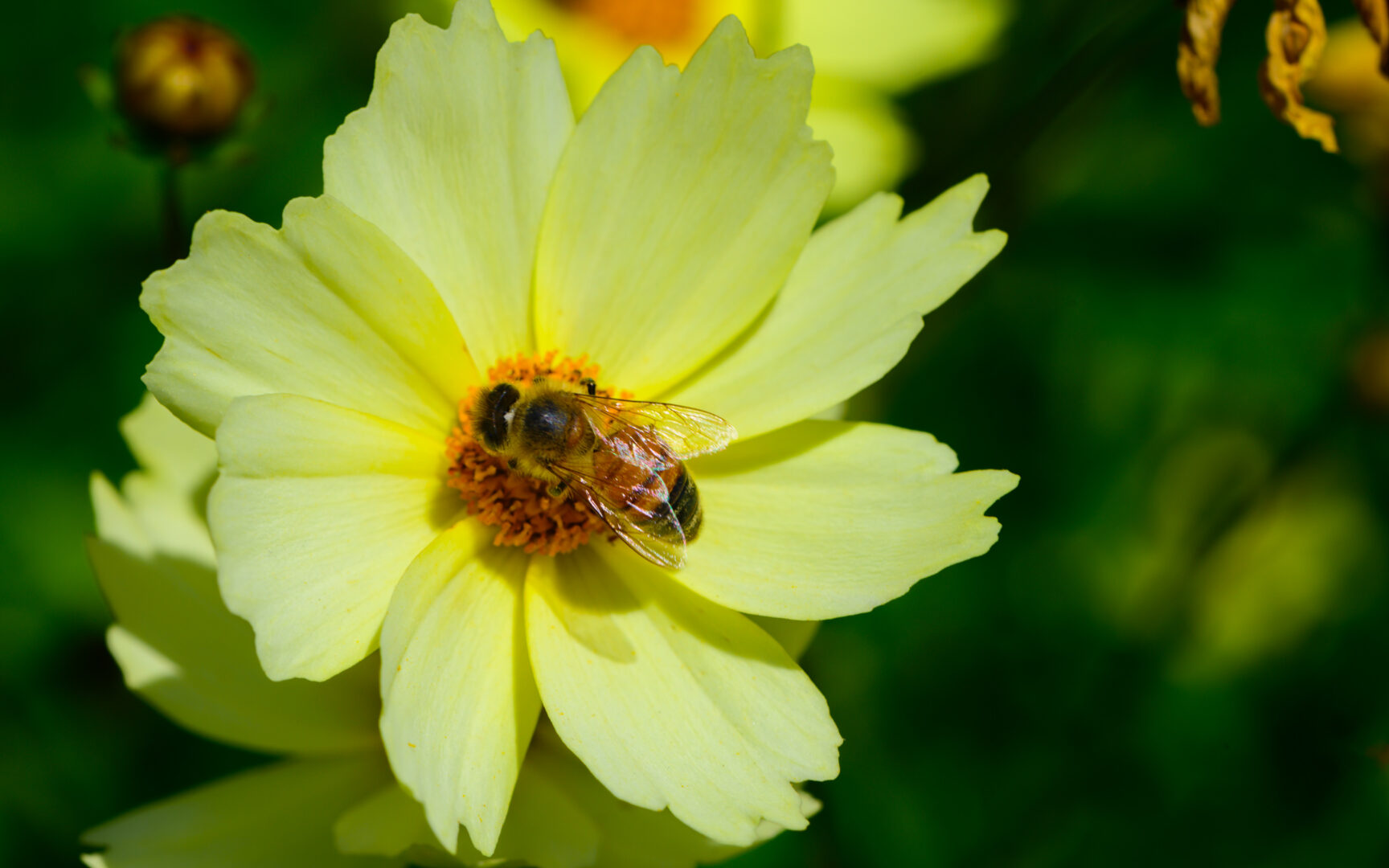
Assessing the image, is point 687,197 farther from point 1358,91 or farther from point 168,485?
point 1358,91

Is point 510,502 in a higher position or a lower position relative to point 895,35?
lower

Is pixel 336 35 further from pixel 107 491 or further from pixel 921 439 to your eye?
pixel 921 439

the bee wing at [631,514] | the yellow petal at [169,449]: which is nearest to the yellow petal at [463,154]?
the bee wing at [631,514]

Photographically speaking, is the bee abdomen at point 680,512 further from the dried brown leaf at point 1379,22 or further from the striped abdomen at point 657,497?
the dried brown leaf at point 1379,22

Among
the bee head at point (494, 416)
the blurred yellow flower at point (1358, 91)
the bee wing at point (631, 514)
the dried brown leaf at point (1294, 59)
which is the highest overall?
the dried brown leaf at point (1294, 59)

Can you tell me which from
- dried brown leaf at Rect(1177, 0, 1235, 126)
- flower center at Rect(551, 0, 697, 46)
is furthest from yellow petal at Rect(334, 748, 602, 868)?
flower center at Rect(551, 0, 697, 46)

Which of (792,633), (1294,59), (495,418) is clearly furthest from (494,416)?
(1294,59)

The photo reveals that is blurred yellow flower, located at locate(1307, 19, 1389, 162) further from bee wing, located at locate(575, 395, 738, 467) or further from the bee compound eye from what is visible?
the bee compound eye

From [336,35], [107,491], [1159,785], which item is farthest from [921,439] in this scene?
[336,35]

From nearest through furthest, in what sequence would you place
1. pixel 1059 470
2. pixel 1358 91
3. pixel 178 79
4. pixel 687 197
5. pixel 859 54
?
pixel 687 197
pixel 178 79
pixel 1358 91
pixel 859 54
pixel 1059 470
